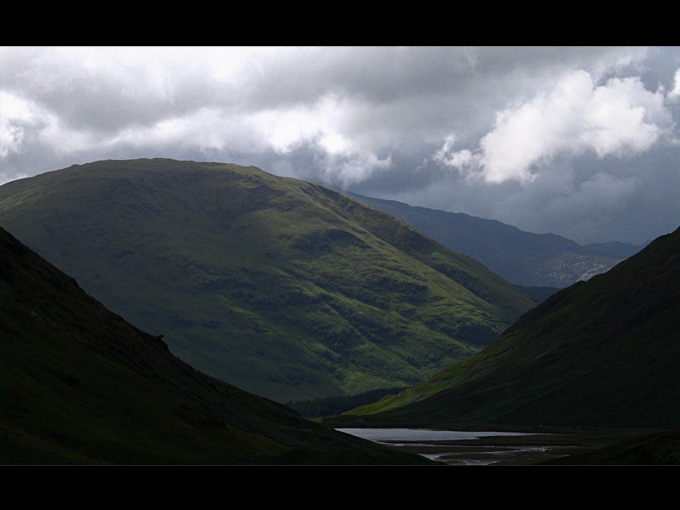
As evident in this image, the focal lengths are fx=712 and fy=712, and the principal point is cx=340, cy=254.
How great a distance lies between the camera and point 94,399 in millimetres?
125000

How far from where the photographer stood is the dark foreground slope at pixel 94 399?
325 ft

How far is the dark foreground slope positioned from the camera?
99062 millimetres

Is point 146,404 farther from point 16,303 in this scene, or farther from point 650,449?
point 650,449

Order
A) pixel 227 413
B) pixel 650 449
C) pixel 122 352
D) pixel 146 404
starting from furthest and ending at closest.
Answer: pixel 227 413, pixel 122 352, pixel 146 404, pixel 650 449

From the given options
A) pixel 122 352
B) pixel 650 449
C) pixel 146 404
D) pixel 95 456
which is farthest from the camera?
pixel 122 352
